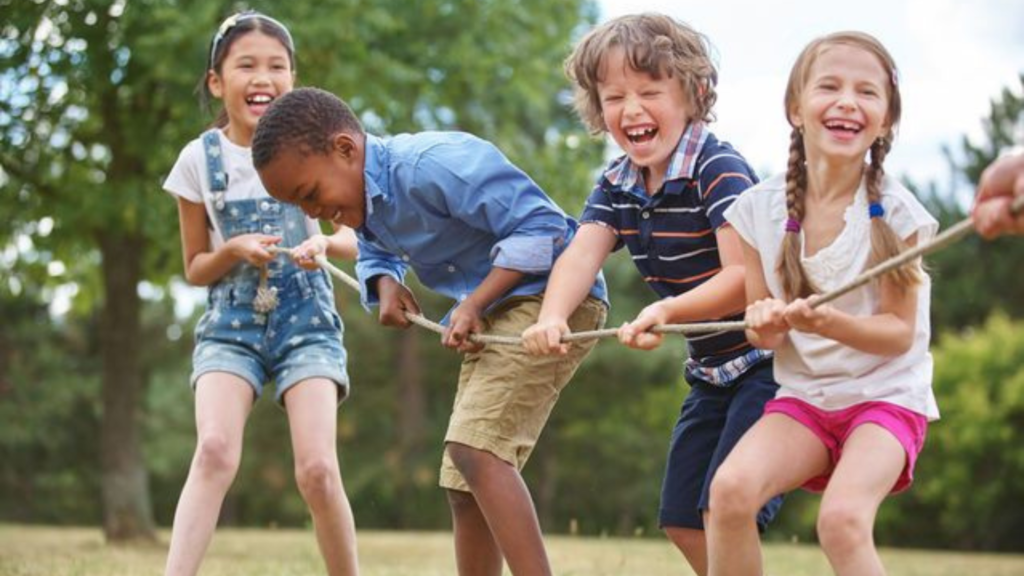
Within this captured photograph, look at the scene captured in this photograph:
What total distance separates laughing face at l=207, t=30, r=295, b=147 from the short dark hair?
2.90 feet

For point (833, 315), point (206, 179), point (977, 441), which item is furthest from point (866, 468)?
point (977, 441)

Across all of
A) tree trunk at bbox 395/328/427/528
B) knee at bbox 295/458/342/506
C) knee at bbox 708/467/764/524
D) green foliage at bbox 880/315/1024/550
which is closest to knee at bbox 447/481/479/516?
knee at bbox 295/458/342/506

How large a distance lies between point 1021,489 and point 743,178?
1776 cm

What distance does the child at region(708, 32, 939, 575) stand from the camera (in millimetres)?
3469

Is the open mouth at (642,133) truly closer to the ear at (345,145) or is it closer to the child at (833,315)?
the child at (833,315)

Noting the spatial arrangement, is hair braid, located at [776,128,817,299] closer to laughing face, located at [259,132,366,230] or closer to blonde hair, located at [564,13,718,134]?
blonde hair, located at [564,13,718,134]

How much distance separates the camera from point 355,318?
2928cm

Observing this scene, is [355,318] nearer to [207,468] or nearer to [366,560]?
[366,560]

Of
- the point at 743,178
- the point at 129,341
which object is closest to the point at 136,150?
the point at 129,341

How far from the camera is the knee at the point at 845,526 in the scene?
333cm

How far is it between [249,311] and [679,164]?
1712 millimetres

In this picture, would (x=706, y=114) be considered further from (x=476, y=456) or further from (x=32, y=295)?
(x=32, y=295)

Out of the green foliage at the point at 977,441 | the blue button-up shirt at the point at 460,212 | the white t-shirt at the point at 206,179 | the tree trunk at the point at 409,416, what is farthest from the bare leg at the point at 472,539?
the tree trunk at the point at 409,416

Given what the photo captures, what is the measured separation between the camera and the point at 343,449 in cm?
3080
